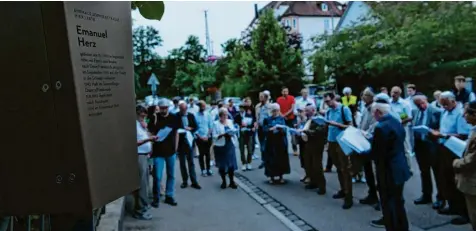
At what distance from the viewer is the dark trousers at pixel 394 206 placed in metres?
5.65

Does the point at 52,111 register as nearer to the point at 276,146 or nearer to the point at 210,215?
the point at 210,215

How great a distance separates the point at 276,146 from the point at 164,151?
2.68m

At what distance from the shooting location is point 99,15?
1.71 m

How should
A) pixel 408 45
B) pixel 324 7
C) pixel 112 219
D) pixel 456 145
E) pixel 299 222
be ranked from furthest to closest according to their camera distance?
1. pixel 324 7
2. pixel 408 45
3. pixel 299 222
4. pixel 456 145
5. pixel 112 219

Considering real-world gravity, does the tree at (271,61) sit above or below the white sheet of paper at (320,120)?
above

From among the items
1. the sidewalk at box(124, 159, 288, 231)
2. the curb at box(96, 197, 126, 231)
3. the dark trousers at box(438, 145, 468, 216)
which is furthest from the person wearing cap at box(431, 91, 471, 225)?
the curb at box(96, 197, 126, 231)

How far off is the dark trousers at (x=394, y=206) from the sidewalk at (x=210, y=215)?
1.57 meters

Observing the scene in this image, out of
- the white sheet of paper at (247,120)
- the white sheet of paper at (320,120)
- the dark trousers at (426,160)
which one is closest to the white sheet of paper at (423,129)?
the dark trousers at (426,160)

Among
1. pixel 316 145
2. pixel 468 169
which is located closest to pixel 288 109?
pixel 316 145

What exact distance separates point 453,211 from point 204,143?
5.96 meters

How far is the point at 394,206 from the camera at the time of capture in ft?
18.7

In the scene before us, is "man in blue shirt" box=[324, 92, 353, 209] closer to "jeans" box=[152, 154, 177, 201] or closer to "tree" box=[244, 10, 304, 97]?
"jeans" box=[152, 154, 177, 201]

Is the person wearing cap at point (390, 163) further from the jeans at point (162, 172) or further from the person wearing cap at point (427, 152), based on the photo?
the jeans at point (162, 172)

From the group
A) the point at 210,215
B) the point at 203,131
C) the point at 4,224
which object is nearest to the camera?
the point at 4,224
